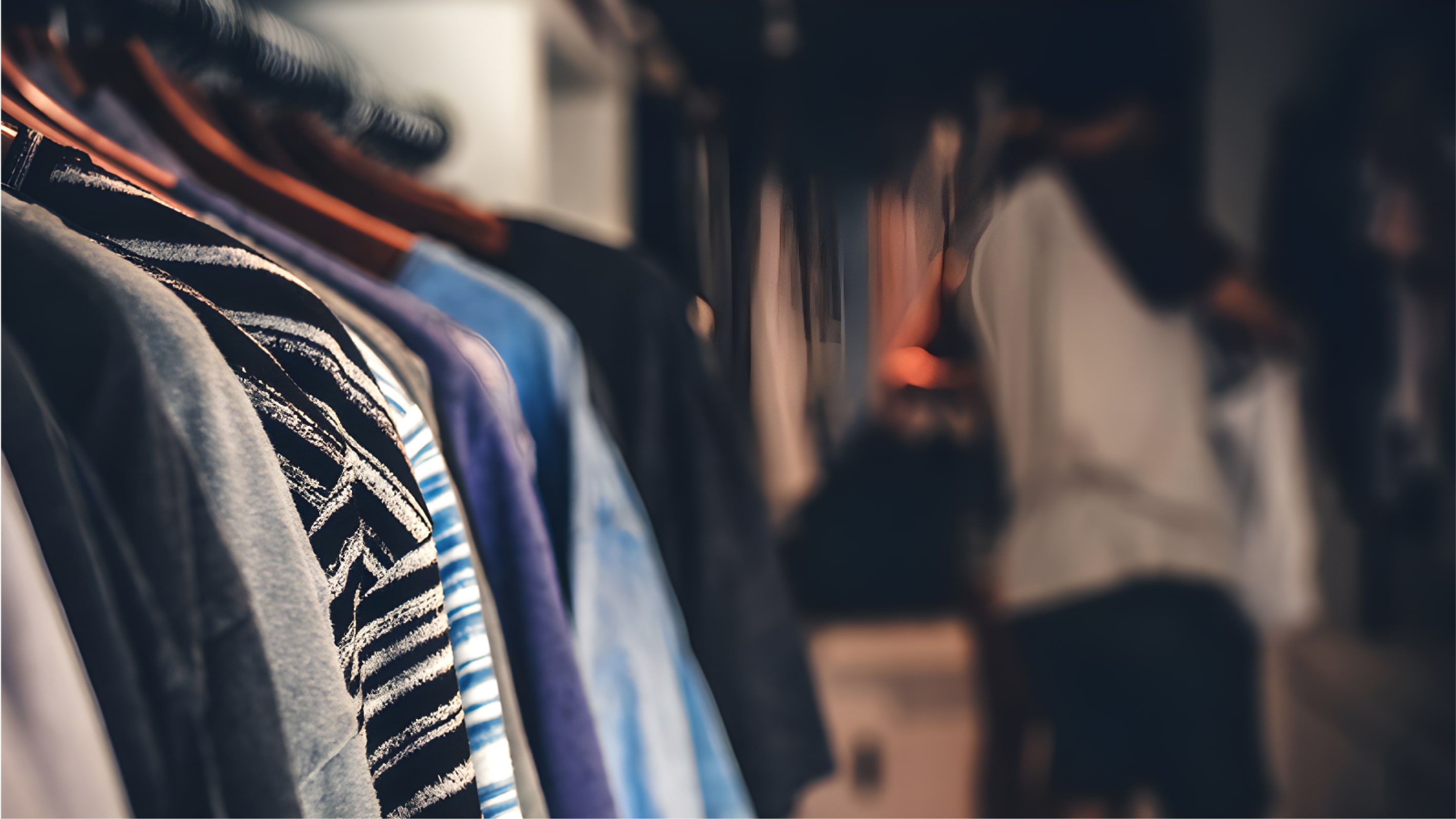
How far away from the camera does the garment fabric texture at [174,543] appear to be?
0.59 ft

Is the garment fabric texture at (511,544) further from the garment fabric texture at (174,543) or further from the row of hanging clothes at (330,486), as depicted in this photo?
the garment fabric texture at (174,543)

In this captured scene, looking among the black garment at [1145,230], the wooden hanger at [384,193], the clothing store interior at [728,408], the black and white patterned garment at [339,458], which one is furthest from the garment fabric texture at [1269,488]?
the black and white patterned garment at [339,458]

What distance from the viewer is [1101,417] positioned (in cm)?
99

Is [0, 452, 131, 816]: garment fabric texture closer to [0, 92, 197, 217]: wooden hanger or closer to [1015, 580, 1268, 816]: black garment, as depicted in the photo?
[0, 92, 197, 217]: wooden hanger

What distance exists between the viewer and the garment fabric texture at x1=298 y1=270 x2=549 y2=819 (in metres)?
0.30

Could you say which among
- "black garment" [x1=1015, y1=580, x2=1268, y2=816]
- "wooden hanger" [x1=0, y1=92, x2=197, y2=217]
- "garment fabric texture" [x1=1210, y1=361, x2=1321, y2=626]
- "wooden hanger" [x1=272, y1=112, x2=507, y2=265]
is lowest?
"black garment" [x1=1015, y1=580, x2=1268, y2=816]

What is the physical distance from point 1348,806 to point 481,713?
1256 mm

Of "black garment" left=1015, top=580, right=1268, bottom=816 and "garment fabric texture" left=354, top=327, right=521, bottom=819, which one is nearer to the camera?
"garment fabric texture" left=354, top=327, right=521, bottom=819

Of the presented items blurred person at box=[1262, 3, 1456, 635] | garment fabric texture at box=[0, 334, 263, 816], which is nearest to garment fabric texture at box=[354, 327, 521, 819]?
garment fabric texture at box=[0, 334, 263, 816]

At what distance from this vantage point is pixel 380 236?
431mm

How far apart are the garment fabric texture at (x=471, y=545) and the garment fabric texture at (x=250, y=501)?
81 millimetres

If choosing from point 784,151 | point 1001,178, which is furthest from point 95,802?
point 784,151

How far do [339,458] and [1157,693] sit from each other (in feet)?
3.44

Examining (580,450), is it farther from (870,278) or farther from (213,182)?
(870,278)
